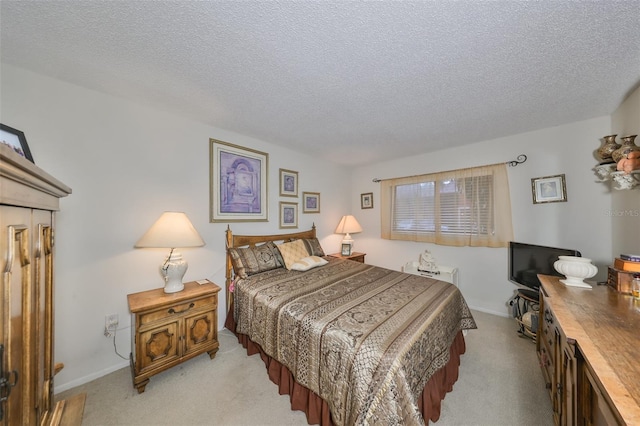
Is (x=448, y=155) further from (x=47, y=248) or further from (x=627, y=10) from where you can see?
(x=47, y=248)

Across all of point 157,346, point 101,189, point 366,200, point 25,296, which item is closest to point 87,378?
point 157,346

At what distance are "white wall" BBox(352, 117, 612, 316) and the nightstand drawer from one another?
9.91 feet

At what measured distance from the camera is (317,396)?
144 centimetres

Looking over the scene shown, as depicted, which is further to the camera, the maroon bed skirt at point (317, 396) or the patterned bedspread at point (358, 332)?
the maroon bed skirt at point (317, 396)

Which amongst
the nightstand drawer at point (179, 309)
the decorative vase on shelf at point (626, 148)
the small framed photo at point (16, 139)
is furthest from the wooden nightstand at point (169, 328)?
the decorative vase on shelf at point (626, 148)

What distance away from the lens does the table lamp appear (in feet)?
6.08

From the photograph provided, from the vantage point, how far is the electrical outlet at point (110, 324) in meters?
1.89

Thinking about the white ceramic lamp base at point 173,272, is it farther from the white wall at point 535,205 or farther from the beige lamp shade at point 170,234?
the white wall at point 535,205

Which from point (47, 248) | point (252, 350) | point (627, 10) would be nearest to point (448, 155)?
point (627, 10)

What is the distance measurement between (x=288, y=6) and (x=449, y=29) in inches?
35.3

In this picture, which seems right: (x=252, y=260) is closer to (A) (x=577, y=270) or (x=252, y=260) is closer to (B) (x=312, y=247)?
(B) (x=312, y=247)

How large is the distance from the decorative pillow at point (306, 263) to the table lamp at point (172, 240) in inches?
43.5

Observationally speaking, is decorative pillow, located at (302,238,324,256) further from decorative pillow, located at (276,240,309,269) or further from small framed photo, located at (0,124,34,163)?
small framed photo, located at (0,124,34,163)

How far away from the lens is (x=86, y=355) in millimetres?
1809
